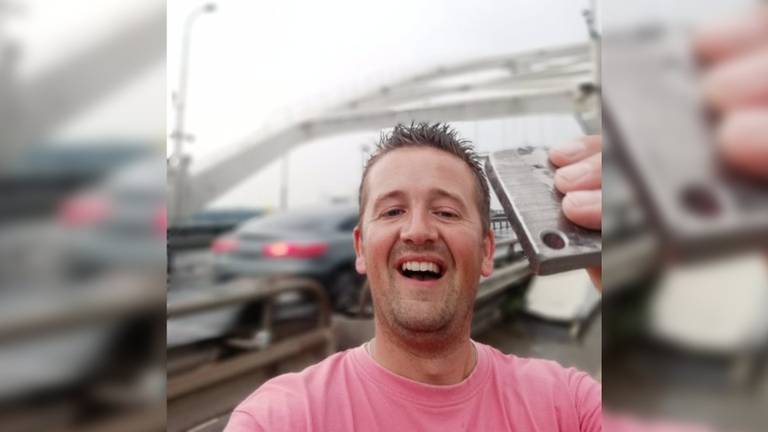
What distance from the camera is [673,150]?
2.25 feet

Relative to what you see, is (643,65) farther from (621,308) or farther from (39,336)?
(39,336)

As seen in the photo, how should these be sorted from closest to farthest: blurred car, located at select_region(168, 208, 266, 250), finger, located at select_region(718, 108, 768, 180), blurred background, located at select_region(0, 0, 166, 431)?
finger, located at select_region(718, 108, 768, 180)
blurred background, located at select_region(0, 0, 166, 431)
blurred car, located at select_region(168, 208, 266, 250)

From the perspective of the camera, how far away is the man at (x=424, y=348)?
1.00 m

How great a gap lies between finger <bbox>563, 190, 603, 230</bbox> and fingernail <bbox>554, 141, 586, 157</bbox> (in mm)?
67

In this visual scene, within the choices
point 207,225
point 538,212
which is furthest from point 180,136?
point 538,212

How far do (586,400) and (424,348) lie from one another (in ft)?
0.98

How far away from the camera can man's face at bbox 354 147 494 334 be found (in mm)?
1003

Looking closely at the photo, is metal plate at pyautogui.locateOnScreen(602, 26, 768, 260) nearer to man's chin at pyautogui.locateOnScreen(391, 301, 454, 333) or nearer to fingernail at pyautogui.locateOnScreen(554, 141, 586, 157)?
fingernail at pyautogui.locateOnScreen(554, 141, 586, 157)

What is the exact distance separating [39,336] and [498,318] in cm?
72

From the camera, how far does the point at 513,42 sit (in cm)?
99

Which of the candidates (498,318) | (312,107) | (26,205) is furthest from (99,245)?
(498,318)

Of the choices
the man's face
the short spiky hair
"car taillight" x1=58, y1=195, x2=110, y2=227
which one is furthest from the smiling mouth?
"car taillight" x1=58, y1=195, x2=110, y2=227

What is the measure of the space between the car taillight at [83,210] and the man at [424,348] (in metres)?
0.39

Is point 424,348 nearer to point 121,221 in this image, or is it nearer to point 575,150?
point 575,150
